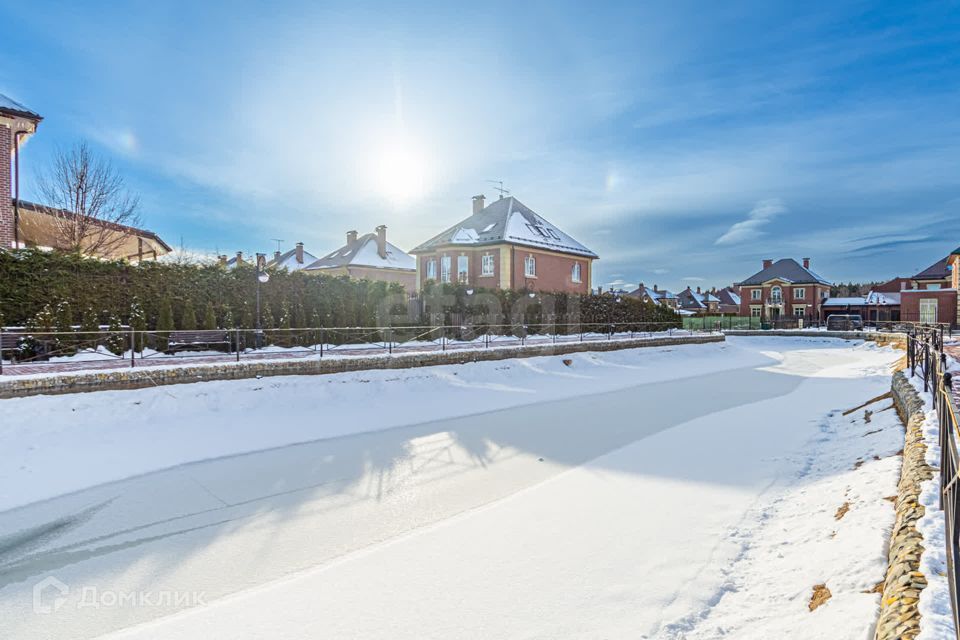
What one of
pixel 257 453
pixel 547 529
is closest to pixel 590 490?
pixel 547 529

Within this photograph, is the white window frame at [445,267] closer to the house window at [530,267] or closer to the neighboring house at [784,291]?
the house window at [530,267]

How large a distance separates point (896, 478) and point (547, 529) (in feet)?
12.6

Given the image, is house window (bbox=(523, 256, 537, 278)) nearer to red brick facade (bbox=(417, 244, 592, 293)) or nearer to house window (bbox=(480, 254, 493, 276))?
red brick facade (bbox=(417, 244, 592, 293))

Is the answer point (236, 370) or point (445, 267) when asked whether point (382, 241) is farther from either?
point (236, 370)

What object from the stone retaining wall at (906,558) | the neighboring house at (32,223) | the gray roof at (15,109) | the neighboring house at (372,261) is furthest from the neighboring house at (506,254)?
the stone retaining wall at (906,558)

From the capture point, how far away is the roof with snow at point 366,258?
37.5 meters

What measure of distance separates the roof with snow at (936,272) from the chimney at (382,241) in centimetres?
4655

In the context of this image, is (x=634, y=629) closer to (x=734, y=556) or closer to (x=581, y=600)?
(x=581, y=600)

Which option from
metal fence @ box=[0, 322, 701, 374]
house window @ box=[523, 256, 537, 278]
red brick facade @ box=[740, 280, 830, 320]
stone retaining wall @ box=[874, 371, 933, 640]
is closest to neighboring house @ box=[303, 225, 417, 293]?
house window @ box=[523, 256, 537, 278]

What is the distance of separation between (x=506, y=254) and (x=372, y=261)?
45.2 feet

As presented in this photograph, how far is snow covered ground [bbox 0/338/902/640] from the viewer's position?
3.73m

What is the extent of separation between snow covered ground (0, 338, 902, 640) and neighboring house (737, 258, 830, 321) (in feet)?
152

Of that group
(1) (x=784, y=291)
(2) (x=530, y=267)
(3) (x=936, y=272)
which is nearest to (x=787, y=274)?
(1) (x=784, y=291)

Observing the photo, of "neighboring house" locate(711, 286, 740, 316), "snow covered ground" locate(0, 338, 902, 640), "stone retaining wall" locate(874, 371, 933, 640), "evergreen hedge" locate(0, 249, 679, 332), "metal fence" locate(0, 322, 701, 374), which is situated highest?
"neighboring house" locate(711, 286, 740, 316)
